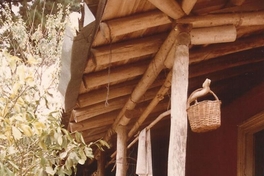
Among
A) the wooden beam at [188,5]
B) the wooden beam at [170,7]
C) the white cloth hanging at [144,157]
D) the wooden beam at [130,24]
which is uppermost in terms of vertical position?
the wooden beam at [188,5]

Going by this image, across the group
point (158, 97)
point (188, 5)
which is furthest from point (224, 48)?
point (188, 5)

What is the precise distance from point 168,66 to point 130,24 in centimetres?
69

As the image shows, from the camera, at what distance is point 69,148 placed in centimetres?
428

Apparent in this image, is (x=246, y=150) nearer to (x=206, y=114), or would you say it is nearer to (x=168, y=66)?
(x=168, y=66)

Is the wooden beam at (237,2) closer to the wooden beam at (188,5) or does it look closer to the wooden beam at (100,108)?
the wooden beam at (188,5)

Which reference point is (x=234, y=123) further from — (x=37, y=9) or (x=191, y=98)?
(x=37, y=9)

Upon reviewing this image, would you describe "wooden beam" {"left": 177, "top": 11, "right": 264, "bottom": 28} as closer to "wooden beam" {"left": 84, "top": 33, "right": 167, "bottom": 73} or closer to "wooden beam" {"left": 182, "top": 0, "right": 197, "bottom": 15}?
"wooden beam" {"left": 182, "top": 0, "right": 197, "bottom": 15}

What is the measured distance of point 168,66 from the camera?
3865mm

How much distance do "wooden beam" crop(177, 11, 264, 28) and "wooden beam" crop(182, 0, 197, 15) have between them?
0.08 metres

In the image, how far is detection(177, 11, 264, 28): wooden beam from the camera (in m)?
3.42

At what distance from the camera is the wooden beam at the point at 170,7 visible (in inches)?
125

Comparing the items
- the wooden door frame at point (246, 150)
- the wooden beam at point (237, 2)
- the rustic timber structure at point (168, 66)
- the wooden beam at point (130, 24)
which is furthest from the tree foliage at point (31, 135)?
the wooden door frame at point (246, 150)

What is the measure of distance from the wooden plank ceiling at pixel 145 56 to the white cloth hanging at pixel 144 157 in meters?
0.48

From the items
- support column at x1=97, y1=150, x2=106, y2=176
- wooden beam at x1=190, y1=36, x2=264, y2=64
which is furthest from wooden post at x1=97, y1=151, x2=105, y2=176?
wooden beam at x1=190, y1=36, x2=264, y2=64
